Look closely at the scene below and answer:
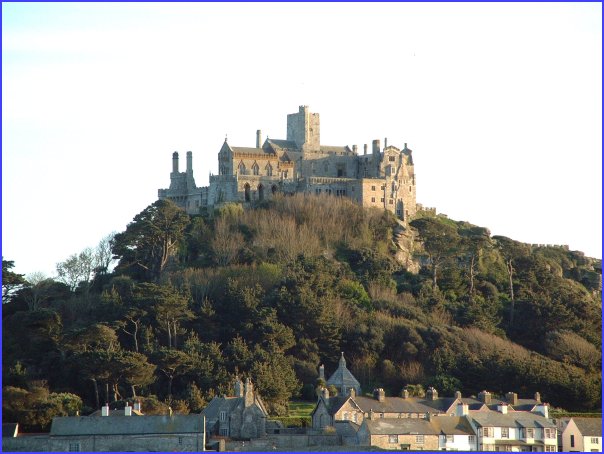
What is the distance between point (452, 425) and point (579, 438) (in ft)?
20.0

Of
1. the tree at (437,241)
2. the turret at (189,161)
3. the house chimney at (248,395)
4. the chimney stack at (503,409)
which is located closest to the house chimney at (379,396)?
the chimney stack at (503,409)

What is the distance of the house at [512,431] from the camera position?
74250mm

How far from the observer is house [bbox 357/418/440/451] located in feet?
237

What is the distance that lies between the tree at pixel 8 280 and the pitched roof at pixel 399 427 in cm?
2877

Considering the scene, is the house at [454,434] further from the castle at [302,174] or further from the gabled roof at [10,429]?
the castle at [302,174]

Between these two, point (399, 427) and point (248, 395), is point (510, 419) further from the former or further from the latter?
point (248, 395)

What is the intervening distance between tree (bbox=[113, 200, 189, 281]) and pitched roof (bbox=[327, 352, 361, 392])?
1896cm

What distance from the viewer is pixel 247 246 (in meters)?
101

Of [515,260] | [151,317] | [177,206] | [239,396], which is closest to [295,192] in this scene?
[177,206]

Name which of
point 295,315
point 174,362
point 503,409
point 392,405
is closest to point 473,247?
Result: point 295,315

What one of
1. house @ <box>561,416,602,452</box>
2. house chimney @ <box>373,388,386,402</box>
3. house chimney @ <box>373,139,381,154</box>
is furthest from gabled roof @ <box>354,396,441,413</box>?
house chimney @ <box>373,139,381,154</box>

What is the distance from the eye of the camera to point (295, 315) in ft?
299

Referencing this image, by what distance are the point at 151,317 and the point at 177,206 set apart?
1731 centimetres

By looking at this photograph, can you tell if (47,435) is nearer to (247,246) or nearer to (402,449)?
(402,449)
